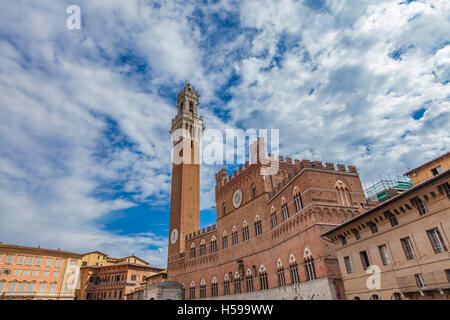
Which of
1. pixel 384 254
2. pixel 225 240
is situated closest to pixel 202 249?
pixel 225 240

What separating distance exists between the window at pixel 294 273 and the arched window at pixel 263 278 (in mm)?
4525

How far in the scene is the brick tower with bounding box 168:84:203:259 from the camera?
161ft

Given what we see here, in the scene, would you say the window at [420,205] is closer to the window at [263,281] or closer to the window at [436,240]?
the window at [436,240]

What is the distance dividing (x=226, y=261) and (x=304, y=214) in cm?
1561

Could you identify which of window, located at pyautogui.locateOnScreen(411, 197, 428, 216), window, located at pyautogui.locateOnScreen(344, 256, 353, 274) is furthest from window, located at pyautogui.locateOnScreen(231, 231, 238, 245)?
window, located at pyautogui.locateOnScreen(411, 197, 428, 216)

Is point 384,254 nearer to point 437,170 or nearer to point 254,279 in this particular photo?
point 437,170

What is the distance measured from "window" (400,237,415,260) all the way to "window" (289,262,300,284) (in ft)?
30.9

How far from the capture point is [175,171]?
55.6m

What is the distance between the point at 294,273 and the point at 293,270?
0.24 m

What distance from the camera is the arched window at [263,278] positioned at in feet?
88.2

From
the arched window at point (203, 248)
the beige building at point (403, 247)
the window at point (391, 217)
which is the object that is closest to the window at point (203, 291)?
the arched window at point (203, 248)
